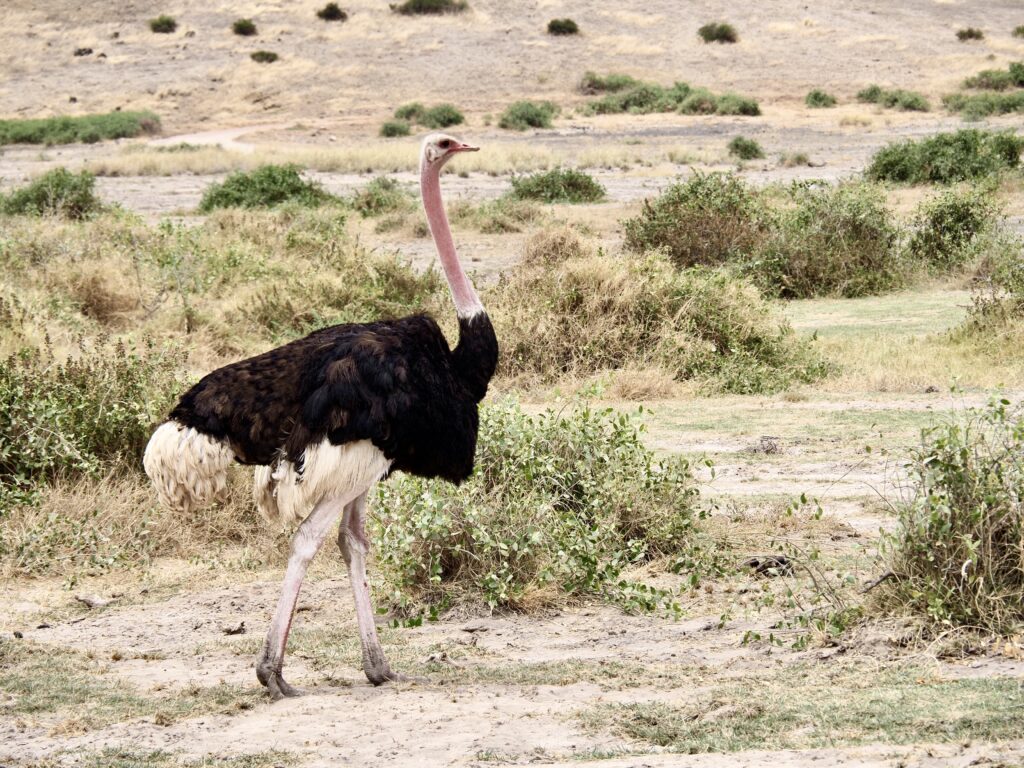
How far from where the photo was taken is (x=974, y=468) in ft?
18.9

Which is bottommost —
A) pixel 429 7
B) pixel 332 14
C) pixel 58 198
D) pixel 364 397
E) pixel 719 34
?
pixel 719 34

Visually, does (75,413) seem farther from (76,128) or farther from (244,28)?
(244,28)

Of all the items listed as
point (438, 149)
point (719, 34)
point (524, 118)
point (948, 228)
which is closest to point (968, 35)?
point (719, 34)

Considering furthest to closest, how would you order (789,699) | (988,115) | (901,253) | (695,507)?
(988,115) < (901,253) < (695,507) < (789,699)

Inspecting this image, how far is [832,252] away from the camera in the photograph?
50.9ft

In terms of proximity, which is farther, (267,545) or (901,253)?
(901,253)

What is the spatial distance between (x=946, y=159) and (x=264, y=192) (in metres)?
10.4

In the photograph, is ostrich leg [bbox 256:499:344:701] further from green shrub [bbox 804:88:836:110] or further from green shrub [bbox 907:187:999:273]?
green shrub [bbox 804:88:836:110]

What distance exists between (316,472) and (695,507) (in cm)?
284

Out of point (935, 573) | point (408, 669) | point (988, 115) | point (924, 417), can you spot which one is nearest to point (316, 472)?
point (408, 669)

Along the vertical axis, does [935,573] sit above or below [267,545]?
above

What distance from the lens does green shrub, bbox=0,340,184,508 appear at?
8.13 meters

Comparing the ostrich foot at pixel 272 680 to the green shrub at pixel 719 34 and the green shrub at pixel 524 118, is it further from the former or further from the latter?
the green shrub at pixel 719 34

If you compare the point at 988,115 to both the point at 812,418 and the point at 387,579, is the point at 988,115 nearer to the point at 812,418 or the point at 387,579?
the point at 812,418
